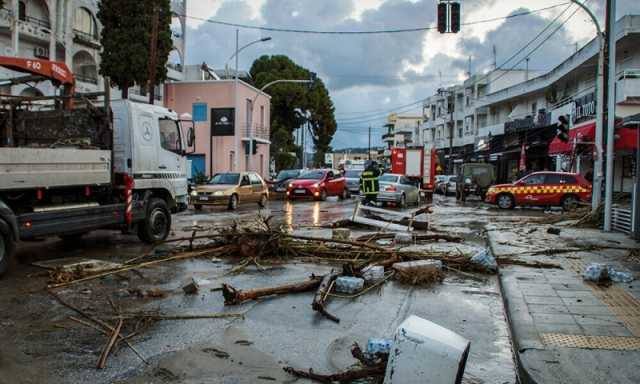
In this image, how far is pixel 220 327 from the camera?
5.49 m

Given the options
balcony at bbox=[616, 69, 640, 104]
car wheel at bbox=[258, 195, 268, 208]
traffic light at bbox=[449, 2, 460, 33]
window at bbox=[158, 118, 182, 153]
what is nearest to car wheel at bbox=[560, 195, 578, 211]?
balcony at bbox=[616, 69, 640, 104]

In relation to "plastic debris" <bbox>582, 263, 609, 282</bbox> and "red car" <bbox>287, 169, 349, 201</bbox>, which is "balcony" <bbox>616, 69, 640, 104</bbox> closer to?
"red car" <bbox>287, 169, 349, 201</bbox>

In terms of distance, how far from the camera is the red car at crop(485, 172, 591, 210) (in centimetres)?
2276

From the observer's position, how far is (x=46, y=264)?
8523mm

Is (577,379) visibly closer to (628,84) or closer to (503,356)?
(503,356)

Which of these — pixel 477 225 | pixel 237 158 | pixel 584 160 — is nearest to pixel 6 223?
pixel 477 225

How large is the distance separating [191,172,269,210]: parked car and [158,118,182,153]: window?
9205mm

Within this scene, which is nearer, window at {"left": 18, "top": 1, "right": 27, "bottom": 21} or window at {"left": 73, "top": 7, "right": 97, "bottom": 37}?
window at {"left": 18, "top": 1, "right": 27, "bottom": 21}

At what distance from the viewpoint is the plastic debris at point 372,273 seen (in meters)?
7.56

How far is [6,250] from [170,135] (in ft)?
16.0

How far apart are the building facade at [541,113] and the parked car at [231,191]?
13406mm

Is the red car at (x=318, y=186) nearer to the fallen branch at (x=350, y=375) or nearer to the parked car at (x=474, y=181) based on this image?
the parked car at (x=474, y=181)

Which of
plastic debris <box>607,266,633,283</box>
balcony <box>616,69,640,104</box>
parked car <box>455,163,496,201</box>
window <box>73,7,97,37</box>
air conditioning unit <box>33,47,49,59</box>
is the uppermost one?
window <box>73,7,97,37</box>

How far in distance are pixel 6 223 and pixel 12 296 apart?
1457 mm
